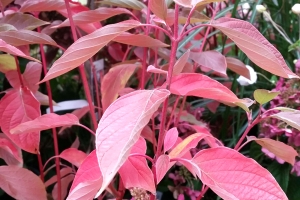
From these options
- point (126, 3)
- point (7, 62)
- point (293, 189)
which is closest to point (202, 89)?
point (126, 3)

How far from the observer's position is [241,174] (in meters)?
0.35

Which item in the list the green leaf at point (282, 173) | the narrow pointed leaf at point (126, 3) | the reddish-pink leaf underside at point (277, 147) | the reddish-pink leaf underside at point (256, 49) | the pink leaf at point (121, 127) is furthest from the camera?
the green leaf at point (282, 173)

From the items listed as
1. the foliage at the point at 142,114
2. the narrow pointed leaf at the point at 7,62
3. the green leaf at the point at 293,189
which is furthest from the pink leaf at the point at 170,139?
the green leaf at the point at 293,189

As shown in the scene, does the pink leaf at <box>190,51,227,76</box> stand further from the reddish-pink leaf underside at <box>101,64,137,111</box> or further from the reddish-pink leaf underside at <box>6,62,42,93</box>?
the reddish-pink leaf underside at <box>6,62,42,93</box>

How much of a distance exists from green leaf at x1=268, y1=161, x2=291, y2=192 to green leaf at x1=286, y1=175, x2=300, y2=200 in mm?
46

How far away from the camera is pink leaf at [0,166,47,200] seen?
541 mm

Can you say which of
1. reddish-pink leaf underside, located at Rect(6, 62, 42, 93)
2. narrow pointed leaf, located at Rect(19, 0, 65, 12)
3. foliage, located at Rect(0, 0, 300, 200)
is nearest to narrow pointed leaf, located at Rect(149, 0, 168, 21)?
foliage, located at Rect(0, 0, 300, 200)

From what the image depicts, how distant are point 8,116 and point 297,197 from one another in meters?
0.58

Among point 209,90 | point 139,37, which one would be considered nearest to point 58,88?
point 139,37

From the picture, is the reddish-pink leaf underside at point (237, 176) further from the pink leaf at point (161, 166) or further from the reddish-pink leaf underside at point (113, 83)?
the reddish-pink leaf underside at point (113, 83)

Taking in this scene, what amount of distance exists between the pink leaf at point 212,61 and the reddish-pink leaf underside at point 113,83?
0.12 meters

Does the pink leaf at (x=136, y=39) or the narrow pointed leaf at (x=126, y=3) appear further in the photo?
the narrow pointed leaf at (x=126, y=3)

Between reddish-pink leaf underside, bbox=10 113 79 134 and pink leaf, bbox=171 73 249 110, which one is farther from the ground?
pink leaf, bbox=171 73 249 110

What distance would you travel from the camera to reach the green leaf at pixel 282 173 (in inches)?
28.3
